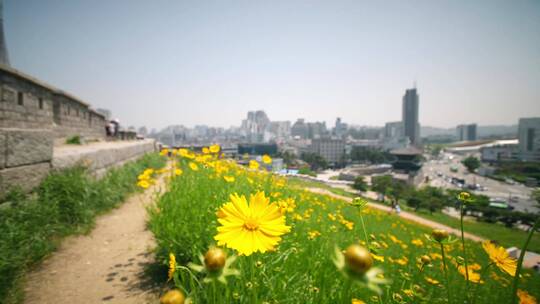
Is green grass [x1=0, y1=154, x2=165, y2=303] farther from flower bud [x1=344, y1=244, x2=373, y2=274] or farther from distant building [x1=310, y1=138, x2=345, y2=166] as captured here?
distant building [x1=310, y1=138, x2=345, y2=166]

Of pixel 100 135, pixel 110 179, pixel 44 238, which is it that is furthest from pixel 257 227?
pixel 100 135

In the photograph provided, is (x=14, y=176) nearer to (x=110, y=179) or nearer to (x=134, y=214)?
(x=134, y=214)

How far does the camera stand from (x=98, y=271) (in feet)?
7.99

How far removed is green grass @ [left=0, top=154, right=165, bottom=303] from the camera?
2.13 m

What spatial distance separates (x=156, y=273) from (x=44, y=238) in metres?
1.51

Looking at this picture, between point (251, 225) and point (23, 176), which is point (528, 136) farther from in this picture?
point (23, 176)

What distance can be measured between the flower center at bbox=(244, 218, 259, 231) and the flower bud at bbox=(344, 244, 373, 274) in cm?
40

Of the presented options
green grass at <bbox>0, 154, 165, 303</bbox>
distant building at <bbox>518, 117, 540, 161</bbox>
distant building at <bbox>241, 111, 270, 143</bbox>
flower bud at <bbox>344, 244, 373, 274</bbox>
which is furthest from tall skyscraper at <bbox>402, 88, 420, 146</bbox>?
flower bud at <bbox>344, 244, 373, 274</bbox>

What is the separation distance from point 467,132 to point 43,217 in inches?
9258

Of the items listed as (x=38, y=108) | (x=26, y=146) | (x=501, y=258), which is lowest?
(x=501, y=258)

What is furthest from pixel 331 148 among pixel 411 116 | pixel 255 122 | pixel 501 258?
pixel 255 122

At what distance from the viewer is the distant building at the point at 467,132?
175m

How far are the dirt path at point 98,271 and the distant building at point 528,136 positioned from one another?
52.5 meters

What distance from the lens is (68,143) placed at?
7.15 meters
